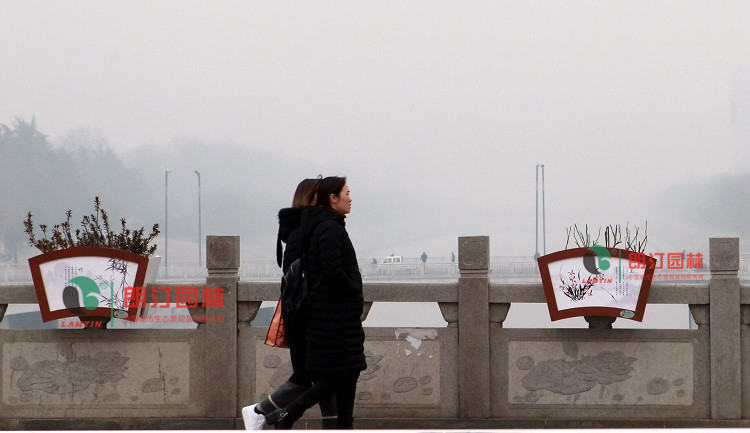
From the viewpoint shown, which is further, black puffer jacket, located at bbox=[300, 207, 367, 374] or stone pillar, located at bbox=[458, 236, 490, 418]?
stone pillar, located at bbox=[458, 236, 490, 418]

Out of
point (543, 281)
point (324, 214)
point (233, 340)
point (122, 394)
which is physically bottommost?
point (122, 394)

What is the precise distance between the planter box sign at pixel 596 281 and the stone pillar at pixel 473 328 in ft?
1.56

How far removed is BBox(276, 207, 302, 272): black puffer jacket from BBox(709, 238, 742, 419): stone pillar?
3.40 metres

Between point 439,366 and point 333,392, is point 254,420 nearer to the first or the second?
point 333,392

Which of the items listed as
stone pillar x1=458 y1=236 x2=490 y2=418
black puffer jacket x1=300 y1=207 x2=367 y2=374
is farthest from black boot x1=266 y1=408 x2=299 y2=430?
stone pillar x1=458 y1=236 x2=490 y2=418

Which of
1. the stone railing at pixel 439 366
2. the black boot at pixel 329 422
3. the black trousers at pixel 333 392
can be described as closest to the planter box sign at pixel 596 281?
the stone railing at pixel 439 366

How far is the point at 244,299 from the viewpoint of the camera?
729 cm

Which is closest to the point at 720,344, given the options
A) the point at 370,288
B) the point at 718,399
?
the point at 718,399

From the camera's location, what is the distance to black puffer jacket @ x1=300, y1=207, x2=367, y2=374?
527 cm

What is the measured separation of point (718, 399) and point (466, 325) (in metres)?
2.04

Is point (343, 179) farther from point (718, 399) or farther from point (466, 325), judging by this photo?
point (718, 399)

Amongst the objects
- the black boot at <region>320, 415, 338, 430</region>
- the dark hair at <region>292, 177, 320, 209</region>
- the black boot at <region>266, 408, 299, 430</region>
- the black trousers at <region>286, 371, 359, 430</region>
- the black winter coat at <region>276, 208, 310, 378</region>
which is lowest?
the black boot at <region>320, 415, 338, 430</region>

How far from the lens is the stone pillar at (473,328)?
7117 millimetres

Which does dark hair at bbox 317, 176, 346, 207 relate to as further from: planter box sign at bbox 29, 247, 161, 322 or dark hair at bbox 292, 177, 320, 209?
planter box sign at bbox 29, 247, 161, 322
